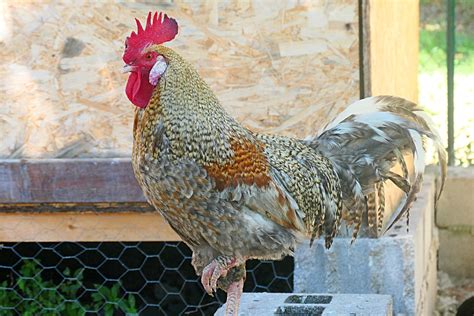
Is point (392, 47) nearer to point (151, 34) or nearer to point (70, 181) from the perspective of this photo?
point (70, 181)

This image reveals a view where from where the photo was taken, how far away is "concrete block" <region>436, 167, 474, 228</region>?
580 cm

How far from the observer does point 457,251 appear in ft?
19.4

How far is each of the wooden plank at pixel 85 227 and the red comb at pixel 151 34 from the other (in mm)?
1459

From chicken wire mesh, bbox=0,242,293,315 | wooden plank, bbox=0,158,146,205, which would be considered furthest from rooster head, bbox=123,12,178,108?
chicken wire mesh, bbox=0,242,293,315

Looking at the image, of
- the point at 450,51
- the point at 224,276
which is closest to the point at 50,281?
the point at 224,276

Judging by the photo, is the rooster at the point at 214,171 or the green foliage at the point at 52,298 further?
the green foliage at the point at 52,298

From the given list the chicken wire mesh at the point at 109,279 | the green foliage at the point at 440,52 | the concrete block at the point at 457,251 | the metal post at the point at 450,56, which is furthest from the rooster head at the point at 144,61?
the green foliage at the point at 440,52

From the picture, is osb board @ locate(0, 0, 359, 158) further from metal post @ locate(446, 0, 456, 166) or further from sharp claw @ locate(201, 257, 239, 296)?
metal post @ locate(446, 0, 456, 166)

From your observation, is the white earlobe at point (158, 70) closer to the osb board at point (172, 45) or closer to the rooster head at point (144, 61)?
the rooster head at point (144, 61)

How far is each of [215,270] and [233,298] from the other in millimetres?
221

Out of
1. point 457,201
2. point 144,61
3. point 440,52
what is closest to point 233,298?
point 144,61

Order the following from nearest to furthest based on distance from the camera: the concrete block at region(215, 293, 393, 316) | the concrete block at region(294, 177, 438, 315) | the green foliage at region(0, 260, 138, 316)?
the concrete block at region(215, 293, 393, 316), the concrete block at region(294, 177, 438, 315), the green foliage at region(0, 260, 138, 316)

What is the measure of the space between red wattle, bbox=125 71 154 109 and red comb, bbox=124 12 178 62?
0.09 metres

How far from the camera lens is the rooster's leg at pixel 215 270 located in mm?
3346
